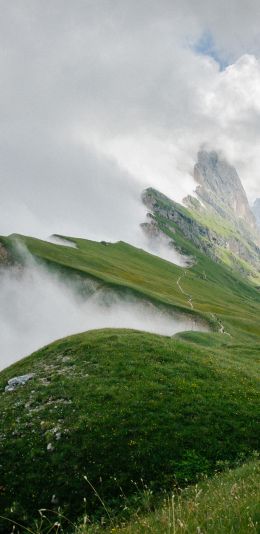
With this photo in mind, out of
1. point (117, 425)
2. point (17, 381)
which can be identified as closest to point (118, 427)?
point (117, 425)

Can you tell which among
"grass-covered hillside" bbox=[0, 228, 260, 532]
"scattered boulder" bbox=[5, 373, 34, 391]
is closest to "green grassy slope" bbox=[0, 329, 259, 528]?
"grass-covered hillside" bbox=[0, 228, 260, 532]

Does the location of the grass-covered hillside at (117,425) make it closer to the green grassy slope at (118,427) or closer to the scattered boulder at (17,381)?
the green grassy slope at (118,427)

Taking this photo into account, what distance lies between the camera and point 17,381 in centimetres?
3359

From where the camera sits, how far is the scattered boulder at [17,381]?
32728 mm

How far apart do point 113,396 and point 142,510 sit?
34.7 feet

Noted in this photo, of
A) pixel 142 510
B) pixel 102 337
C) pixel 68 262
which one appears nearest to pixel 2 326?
pixel 68 262

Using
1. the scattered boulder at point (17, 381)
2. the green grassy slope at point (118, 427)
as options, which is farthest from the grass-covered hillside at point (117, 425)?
the scattered boulder at point (17, 381)

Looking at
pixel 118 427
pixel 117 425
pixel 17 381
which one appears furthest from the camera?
pixel 17 381

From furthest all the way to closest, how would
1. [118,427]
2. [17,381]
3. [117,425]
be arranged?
[17,381], [117,425], [118,427]

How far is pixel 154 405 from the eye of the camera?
2497 centimetres

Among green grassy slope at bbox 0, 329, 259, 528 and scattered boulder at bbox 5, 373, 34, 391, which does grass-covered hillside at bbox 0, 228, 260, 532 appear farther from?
scattered boulder at bbox 5, 373, 34, 391

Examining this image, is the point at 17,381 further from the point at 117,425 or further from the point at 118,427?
the point at 118,427

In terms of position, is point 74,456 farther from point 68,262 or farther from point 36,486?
point 68,262

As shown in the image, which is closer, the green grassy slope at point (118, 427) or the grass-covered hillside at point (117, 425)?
the grass-covered hillside at point (117, 425)
